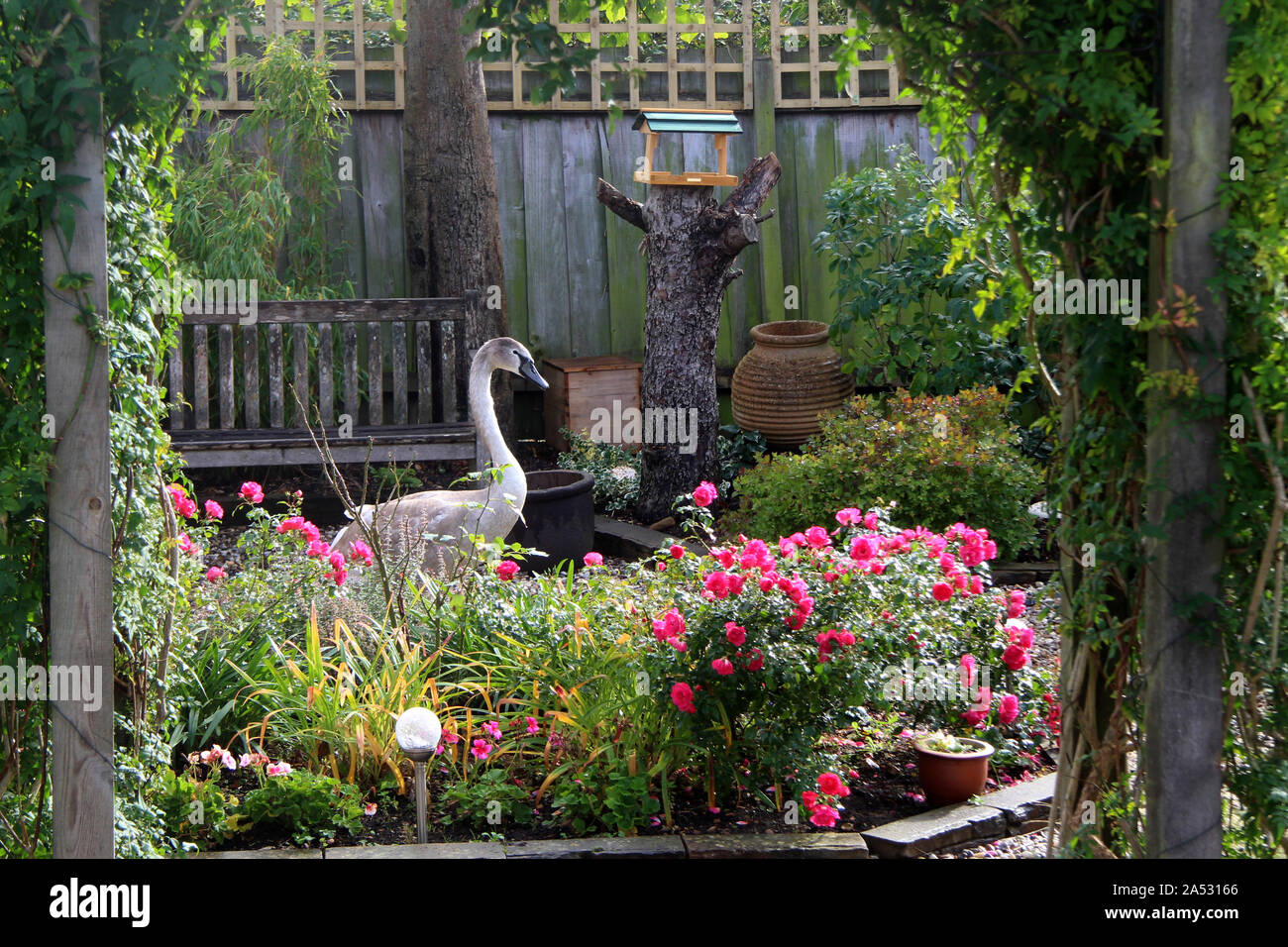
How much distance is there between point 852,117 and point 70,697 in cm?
746

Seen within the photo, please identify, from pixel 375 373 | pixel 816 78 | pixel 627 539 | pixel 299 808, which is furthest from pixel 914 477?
pixel 816 78

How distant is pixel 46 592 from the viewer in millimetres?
2979

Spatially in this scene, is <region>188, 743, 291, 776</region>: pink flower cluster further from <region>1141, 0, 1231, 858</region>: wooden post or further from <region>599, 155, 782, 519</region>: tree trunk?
<region>599, 155, 782, 519</region>: tree trunk

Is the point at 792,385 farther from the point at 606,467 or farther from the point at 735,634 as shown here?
the point at 735,634

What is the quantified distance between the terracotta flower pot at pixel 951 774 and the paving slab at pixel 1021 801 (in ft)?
0.21

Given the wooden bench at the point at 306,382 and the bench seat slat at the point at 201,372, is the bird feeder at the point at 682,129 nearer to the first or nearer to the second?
the wooden bench at the point at 306,382

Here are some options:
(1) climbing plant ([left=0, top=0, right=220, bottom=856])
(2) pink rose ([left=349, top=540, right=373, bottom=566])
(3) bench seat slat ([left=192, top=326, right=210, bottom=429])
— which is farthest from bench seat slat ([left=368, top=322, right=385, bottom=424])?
(1) climbing plant ([left=0, top=0, right=220, bottom=856])

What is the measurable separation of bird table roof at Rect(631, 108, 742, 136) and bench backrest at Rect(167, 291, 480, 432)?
59.3 inches

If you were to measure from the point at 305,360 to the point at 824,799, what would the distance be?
4.82 meters

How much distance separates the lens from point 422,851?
3.38 meters

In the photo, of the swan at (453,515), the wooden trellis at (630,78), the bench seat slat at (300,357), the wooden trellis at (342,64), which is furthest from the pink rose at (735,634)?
the wooden trellis at (342,64)

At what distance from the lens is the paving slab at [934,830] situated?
3.58m
